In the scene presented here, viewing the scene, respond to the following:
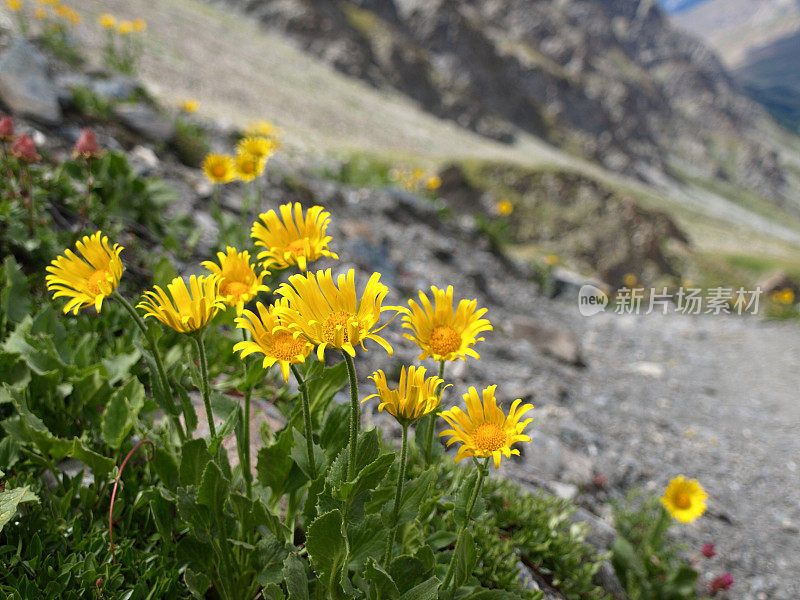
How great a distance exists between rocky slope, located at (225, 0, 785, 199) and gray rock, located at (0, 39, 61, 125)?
45209mm

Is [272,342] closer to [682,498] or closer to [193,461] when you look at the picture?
[193,461]

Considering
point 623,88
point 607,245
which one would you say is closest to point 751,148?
point 623,88

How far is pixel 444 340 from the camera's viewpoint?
1567mm

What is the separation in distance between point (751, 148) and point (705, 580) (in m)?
200

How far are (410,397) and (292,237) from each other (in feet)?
2.38

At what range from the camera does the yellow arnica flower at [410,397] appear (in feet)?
4.50

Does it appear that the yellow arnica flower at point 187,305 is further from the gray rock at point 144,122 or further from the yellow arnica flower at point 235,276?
the gray rock at point 144,122

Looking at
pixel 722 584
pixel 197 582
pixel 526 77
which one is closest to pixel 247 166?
pixel 197 582

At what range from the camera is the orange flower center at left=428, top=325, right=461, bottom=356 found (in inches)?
61.2

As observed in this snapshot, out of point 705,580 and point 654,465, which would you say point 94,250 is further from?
point 654,465

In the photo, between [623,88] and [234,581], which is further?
[623,88]

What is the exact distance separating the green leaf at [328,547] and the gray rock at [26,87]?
516 cm

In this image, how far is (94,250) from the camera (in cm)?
158

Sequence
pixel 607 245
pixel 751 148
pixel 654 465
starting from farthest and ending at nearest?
1. pixel 751 148
2. pixel 607 245
3. pixel 654 465
